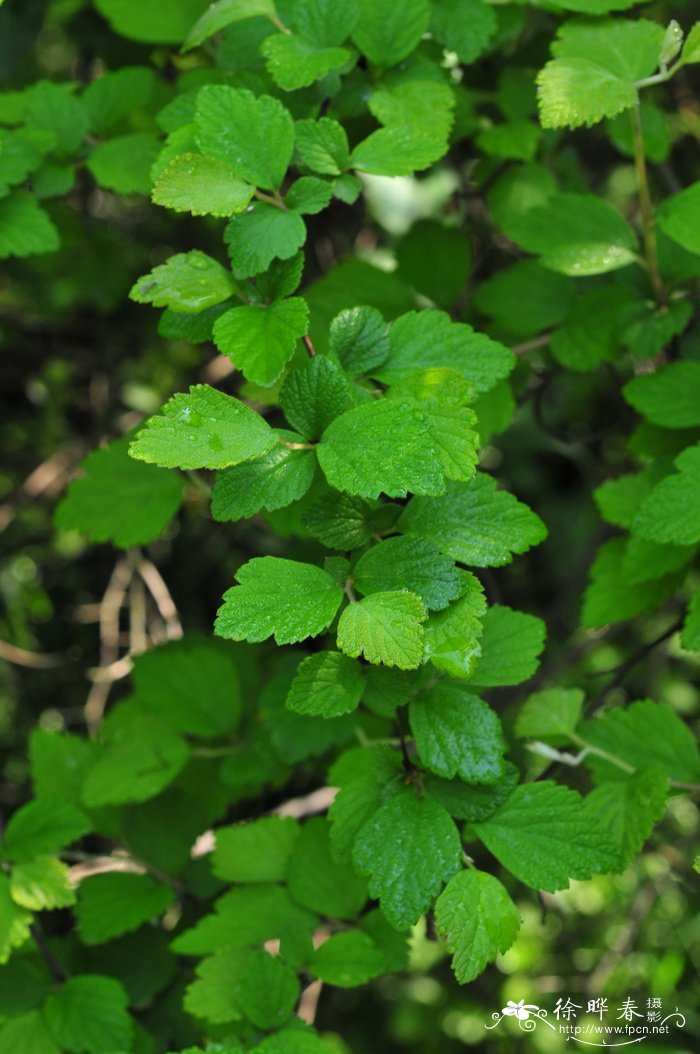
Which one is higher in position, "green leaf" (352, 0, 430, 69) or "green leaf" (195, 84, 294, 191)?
"green leaf" (352, 0, 430, 69)

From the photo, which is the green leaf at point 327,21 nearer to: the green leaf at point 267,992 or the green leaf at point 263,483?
the green leaf at point 263,483

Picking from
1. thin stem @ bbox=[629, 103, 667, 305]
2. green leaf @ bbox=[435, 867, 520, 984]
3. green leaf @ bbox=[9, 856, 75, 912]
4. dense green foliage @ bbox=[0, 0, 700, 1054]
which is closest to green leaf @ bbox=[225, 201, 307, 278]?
dense green foliage @ bbox=[0, 0, 700, 1054]

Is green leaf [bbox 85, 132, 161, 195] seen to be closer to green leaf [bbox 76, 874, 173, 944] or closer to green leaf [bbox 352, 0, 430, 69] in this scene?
green leaf [bbox 352, 0, 430, 69]

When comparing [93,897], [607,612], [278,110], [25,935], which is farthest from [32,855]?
[278,110]

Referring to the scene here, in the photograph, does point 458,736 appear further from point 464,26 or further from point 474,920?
point 464,26

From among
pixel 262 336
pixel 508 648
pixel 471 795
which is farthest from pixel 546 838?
pixel 262 336

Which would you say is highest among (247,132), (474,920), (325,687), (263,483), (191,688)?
(247,132)
